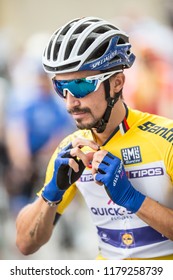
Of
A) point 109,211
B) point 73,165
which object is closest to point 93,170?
point 73,165

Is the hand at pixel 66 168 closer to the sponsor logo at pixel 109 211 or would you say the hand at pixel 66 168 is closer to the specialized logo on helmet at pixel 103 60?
the sponsor logo at pixel 109 211

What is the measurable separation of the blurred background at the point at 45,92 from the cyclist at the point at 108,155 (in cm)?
142

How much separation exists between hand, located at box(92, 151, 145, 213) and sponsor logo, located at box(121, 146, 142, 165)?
0.65ft

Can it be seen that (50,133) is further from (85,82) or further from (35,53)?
(85,82)

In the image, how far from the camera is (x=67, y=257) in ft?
16.4

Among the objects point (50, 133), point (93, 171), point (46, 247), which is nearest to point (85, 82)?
point (93, 171)

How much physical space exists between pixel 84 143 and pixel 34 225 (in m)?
0.55

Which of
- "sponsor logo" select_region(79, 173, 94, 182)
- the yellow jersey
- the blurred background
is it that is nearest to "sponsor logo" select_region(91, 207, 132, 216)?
the yellow jersey

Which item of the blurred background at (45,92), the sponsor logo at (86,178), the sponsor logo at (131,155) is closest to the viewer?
the sponsor logo at (131,155)

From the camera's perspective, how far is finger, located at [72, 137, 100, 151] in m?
3.00

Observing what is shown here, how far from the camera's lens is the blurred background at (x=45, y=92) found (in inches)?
184

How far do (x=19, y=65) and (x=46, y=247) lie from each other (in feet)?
4.58

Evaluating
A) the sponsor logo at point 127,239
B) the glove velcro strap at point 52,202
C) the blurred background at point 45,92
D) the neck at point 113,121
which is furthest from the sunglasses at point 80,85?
the blurred background at point 45,92

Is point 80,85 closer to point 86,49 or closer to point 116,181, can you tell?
point 86,49
